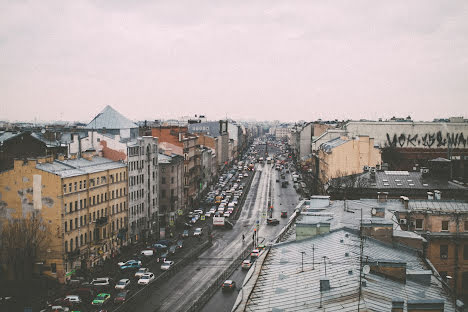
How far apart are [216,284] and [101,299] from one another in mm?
10782

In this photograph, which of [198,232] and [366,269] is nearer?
[366,269]

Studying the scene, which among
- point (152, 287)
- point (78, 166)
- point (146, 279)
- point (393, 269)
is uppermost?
point (78, 166)

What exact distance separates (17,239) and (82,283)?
23.3 ft

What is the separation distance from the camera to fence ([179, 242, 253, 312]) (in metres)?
42.7

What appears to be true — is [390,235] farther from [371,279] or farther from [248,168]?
[248,168]

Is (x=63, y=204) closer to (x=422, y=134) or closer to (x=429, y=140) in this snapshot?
(x=422, y=134)

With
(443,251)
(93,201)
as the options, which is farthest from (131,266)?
(443,251)

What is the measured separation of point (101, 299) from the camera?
43406mm

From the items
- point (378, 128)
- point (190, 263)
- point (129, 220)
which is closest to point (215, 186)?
point (378, 128)

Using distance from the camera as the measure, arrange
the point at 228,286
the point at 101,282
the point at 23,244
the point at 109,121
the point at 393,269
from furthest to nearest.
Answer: the point at 109,121 → the point at 23,244 → the point at 101,282 → the point at 228,286 → the point at 393,269

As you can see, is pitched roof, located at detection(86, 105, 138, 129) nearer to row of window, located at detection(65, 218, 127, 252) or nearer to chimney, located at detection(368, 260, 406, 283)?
row of window, located at detection(65, 218, 127, 252)

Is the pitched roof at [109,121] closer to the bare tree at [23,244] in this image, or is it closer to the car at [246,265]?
the bare tree at [23,244]

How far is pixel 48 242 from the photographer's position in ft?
168

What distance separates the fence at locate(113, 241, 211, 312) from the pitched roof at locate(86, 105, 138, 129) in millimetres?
21179
